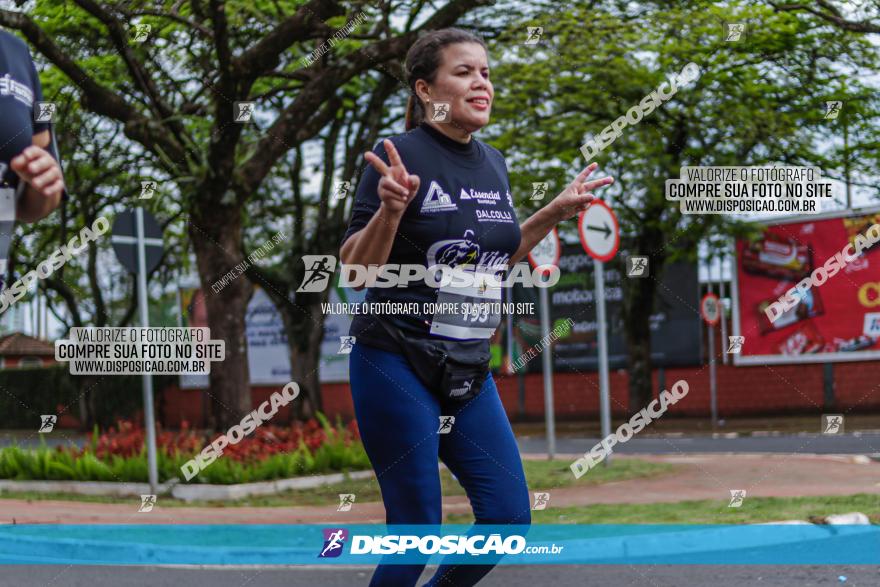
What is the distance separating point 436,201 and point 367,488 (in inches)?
285

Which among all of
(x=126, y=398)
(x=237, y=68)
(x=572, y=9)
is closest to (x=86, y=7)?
(x=237, y=68)

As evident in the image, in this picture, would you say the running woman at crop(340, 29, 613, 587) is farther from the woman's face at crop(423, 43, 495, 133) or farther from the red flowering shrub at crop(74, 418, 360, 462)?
the red flowering shrub at crop(74, 418, 360, 462)

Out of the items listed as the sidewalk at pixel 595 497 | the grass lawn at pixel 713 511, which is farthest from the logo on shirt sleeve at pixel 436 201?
the sidewalk at pixel 595 497

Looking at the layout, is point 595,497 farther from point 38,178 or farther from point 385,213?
point 38,178

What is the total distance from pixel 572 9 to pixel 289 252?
28.1 feet

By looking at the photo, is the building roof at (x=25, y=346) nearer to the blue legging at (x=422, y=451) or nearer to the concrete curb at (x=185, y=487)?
the concrete curb at (x=185, y=487)

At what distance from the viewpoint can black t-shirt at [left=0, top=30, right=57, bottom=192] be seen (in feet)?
8.39

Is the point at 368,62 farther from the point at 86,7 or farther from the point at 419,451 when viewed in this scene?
the point at 419,451

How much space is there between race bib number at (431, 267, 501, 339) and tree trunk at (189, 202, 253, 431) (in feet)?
29.1

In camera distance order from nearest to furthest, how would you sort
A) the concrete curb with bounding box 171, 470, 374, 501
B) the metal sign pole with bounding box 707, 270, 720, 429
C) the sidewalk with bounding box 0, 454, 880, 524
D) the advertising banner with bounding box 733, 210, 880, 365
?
the sidewalk with bounding box 0, 454, 880, 524 < the concrete curb with bounding box 171, 470, 374, 501 < the advertising banner with bounding box 733, 210, 880, 365 < the metal sign pole with bounding box 707, 270, 720, 429

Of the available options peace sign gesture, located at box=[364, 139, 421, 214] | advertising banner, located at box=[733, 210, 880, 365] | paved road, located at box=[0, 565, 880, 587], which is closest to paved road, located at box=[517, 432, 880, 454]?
advertising banner, located at box=[733, 210, 880, 365]

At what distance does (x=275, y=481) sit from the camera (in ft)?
33.1

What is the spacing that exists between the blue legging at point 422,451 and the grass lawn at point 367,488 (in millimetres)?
6173

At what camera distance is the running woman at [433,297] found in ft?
10.3
